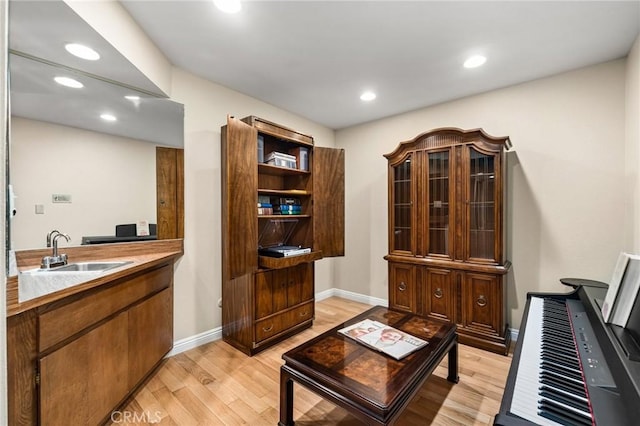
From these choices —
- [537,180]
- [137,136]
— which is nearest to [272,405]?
[137,136]

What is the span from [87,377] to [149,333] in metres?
0.57

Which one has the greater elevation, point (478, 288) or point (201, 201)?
point (201, 201)

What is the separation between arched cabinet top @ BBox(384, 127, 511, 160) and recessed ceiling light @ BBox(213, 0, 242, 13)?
2078 mm

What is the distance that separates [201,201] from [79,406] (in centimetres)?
169

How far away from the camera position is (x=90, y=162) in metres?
2.01

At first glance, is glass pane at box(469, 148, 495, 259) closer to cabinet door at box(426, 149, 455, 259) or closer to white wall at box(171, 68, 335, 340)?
cabinet door at box(426, 149, 455, 259)

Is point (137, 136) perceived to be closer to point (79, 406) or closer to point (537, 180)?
point (79, 406)

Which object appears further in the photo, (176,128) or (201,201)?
(201,201)

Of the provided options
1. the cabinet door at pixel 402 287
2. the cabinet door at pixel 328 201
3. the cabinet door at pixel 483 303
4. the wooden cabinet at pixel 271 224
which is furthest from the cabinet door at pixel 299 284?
A: the cabinet door at pixel 483 303

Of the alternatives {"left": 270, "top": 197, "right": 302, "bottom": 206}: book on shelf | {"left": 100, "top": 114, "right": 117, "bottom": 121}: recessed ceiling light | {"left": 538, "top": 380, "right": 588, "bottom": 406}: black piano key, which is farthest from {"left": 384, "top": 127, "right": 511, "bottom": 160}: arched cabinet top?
{"left": 100, "top": 114, "right": 117, "bottom": 121}: recessed ceiling light

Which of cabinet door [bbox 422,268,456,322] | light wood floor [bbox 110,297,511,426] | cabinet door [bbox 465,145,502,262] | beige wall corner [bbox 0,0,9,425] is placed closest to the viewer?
beige wall corner [bbox 0,0,9,425]

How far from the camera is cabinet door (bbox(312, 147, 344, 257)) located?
3141 millimetres

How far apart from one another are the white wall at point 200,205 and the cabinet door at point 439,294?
88.3 inches

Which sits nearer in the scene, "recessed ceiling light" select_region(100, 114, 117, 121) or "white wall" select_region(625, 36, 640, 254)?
"white wall" select_region(625, 36, 640, 254)
